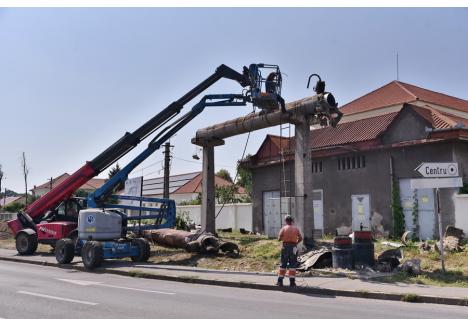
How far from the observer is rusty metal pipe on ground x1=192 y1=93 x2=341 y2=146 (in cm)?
1702

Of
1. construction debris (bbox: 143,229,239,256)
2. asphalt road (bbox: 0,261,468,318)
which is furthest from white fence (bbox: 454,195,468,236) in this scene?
asphalt road (bbox: 0,261,468,318)

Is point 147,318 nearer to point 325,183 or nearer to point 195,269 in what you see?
point 195,269

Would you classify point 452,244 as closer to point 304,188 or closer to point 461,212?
point 461,212

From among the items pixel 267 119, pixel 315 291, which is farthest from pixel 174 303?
pixel 267 119

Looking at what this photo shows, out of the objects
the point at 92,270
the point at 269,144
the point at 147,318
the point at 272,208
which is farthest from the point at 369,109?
the point at 147,318

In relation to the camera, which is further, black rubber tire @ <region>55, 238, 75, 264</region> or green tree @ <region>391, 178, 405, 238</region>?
green tree @ <region>391, 178, 405, 238</region>

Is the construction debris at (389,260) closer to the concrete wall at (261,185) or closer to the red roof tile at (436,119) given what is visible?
the red roof tile at (436,119)

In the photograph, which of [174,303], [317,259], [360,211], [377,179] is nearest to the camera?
[174,303]

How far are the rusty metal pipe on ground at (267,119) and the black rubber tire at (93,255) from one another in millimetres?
7461

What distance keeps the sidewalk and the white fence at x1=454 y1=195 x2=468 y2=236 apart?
844 cm

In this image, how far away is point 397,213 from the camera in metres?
21.9

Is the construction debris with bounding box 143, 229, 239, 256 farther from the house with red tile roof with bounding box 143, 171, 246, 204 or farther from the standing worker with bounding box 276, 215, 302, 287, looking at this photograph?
the house with red tile roof with bounding box 143, 171, 246, 204

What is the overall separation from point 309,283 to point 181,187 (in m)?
56.6

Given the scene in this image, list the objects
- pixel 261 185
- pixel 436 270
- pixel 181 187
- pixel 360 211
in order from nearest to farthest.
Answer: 1. pixel 436 270
2. pixel 360 211
3. pixel 261 185
4. pixel 181 187
